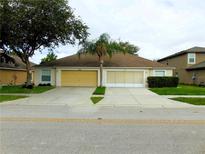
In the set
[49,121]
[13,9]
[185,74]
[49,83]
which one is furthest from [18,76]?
[49,121]

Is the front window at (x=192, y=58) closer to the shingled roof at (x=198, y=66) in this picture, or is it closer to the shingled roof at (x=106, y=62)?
the shingled roof at (x=198, y=66)

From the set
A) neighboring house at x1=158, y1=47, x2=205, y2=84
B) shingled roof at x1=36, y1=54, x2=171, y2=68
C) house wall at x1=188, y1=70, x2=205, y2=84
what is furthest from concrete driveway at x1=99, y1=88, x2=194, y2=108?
neighboring house at x1=158, y1=47, x2=205, y2=84

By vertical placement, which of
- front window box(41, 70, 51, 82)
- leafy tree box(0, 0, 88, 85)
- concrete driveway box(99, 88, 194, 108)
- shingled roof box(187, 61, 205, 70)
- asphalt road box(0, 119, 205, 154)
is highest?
leafy tree box(0, 0, 88, 85)

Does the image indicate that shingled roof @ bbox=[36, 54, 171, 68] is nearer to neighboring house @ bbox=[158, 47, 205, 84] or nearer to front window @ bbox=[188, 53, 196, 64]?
neighboring house @ bbox=[158, 47, 205, 84]

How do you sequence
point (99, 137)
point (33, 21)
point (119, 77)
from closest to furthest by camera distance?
point (99, 137), point (33, 21), point (119, 77)

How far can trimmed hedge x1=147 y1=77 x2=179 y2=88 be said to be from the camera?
115 feet

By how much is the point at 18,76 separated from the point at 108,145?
134 ft

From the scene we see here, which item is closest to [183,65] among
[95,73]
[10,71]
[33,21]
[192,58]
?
[192,58]

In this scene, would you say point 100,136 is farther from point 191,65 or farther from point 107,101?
point 191,65

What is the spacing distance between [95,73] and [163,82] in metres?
8.03

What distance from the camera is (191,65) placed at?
152 ft

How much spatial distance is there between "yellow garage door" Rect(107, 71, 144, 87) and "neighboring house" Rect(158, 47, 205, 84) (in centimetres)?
903

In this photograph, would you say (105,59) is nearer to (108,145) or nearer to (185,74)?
(185,74)

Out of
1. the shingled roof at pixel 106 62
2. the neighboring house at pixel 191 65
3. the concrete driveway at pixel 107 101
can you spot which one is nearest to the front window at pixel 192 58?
the neighboring house at pixel 191 65
